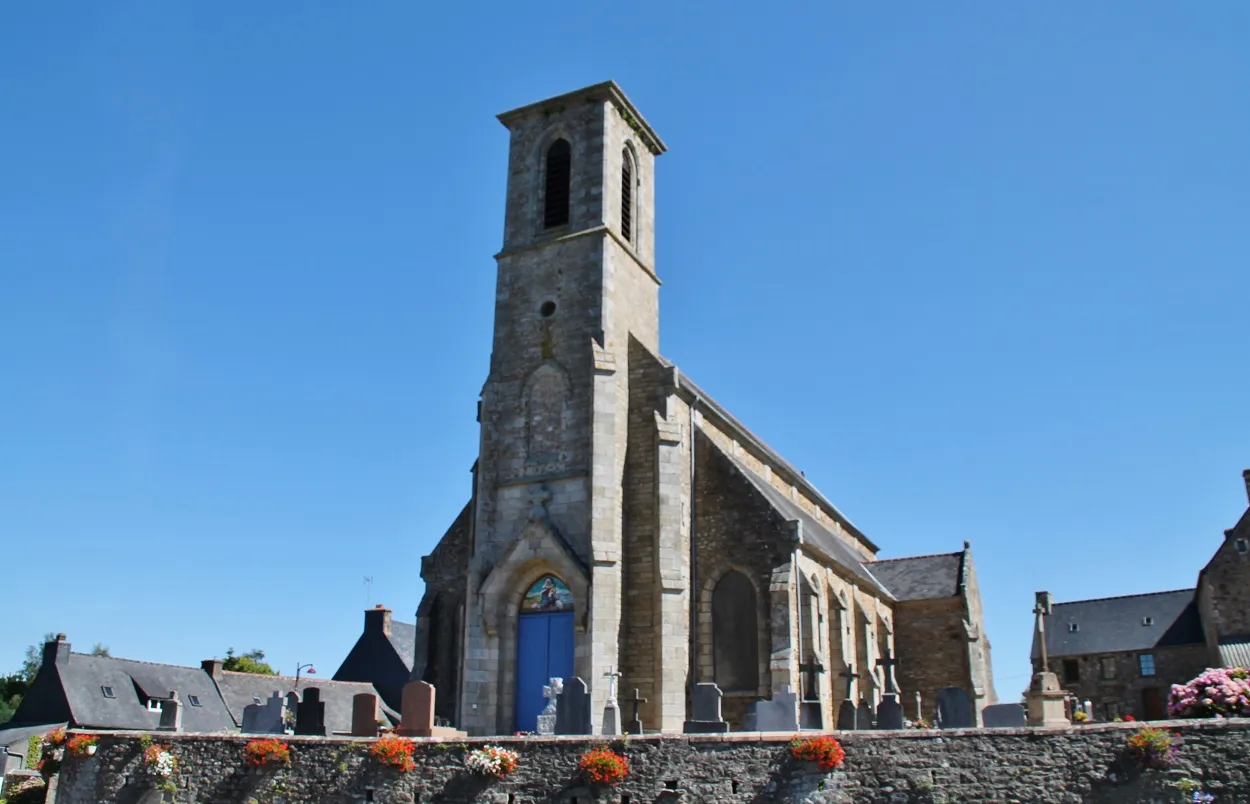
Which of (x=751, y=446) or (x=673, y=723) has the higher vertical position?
(x=751, y=446)

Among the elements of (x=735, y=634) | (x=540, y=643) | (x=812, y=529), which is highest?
(x=812, y=529)

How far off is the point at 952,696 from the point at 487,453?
12792 mm

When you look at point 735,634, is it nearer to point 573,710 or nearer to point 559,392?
point 559,392

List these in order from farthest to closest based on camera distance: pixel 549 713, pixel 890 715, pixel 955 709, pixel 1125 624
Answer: pixel 1125 624 < pixel 549 713 < pixel 890 715 < pixel 955 709

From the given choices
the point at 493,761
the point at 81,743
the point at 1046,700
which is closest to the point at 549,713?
the point at 493,761

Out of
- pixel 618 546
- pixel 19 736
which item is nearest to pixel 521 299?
pixel 618 546

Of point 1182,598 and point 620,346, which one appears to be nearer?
point 620,346

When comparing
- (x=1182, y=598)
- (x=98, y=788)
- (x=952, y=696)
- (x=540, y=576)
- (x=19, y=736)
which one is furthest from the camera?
(x=1182, y=598)

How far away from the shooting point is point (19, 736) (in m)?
31.8

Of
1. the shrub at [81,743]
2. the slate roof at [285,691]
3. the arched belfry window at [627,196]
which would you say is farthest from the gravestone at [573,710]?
the slate roof at [285,691]

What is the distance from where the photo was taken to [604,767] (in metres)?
13.9

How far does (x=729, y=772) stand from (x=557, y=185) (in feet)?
55.6

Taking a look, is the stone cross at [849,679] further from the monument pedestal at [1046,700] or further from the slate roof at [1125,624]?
the slate roof at [1125,624]

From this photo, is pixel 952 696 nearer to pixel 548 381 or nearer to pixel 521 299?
pixel 548 381
